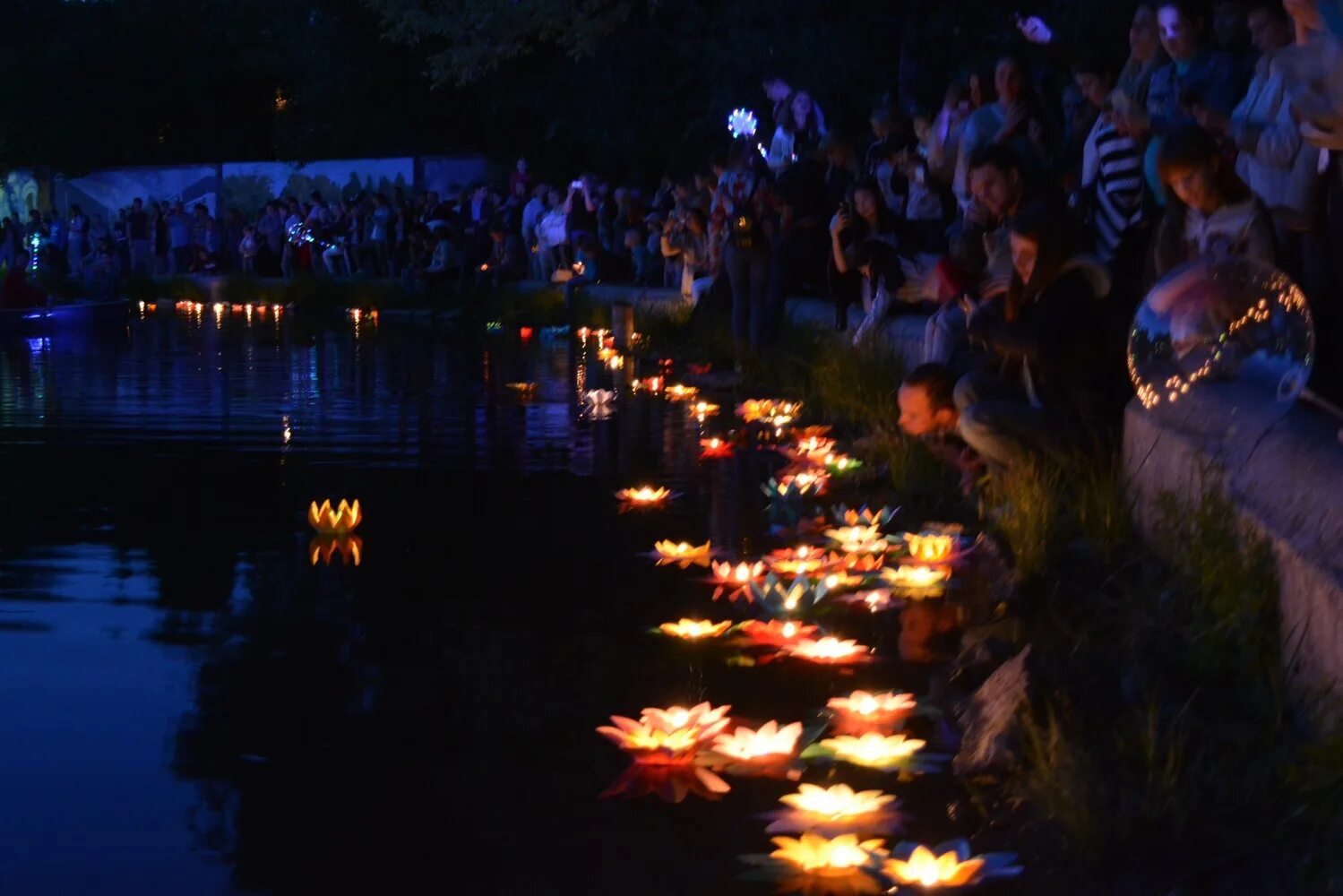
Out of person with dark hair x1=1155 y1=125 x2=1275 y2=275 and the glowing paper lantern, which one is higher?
person with dark hair x1=1155 y1=125 x2=1275 y2=275

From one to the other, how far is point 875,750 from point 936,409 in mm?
3470

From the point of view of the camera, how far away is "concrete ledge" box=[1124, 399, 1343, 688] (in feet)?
12.5

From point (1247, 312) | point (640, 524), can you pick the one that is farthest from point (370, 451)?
point (1247, 312)

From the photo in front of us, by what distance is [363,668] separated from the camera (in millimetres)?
5293

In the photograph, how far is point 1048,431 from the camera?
6672 mm

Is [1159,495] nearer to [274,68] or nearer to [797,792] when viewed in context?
[797,792]

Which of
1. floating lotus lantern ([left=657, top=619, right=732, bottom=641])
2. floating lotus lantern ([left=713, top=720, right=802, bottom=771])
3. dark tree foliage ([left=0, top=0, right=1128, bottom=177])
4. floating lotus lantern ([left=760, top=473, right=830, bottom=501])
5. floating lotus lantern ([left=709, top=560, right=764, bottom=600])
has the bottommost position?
floating lotus lantern ([left=713, top=720, right=802, bottom=771])

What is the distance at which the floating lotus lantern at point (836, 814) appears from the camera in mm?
3930

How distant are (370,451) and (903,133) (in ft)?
18.9

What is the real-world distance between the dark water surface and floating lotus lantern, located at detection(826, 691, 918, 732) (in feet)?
0.37

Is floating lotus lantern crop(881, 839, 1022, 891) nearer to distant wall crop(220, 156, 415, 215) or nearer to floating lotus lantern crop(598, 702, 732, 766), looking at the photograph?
floating lotus lantern crop(598, 702, 732, 766)

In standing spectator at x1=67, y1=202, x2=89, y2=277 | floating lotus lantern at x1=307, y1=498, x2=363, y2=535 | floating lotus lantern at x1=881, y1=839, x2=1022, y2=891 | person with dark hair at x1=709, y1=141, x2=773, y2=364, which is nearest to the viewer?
floating lotus lantern at x1=881, y1=839, x2=1022, y2=891

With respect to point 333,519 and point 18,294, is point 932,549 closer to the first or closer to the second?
point 333,519

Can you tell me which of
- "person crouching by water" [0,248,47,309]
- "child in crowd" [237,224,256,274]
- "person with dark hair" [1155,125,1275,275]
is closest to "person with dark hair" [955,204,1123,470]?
"person with dark hair" [1155,125,1275,275]
